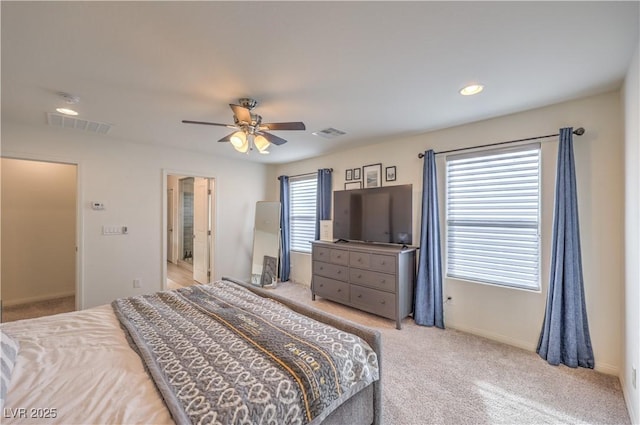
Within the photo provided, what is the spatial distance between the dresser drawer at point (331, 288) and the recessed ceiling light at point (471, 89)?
8.65 ft

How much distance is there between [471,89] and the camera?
2.28 metres

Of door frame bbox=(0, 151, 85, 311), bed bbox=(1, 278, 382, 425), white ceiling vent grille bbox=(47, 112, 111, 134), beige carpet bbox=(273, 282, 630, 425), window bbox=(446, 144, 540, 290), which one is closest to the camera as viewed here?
bed bbox=(1, 278, 382, 425)

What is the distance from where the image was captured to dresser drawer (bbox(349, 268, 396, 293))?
130 inches

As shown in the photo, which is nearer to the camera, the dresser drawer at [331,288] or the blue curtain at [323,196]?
the dresser drawer at [331,288]

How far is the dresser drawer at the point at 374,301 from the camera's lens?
10.8 feet

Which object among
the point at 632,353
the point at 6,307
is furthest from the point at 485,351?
the point at 6,307

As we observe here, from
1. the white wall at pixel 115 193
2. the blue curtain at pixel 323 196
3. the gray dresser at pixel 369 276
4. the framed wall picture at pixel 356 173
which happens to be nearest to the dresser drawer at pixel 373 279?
the gray dresser at pixel 369 276

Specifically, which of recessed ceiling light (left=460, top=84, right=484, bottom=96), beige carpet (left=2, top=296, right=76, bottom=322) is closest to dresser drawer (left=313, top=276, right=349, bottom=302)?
recessed ceiling light (left=460, top=84, right=484, bottom=96)

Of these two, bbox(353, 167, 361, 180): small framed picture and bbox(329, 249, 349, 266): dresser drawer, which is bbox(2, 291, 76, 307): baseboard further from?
bbox(353, 167, 361, 180): small framed picture

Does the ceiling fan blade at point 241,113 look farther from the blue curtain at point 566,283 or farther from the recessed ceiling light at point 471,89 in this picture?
the blue curtain at point 566,283

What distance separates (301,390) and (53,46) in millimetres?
2483

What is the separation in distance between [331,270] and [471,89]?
9.12ft

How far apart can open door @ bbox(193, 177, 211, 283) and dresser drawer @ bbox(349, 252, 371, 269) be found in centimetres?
276

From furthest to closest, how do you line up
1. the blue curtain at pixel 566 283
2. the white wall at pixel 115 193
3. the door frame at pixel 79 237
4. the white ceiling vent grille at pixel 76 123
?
the door frame at pixel 79 237, the white wall at pixel 115 193, the white ceiling vent grille at pixel 76 123, the blue curtain at pixel 566 283
